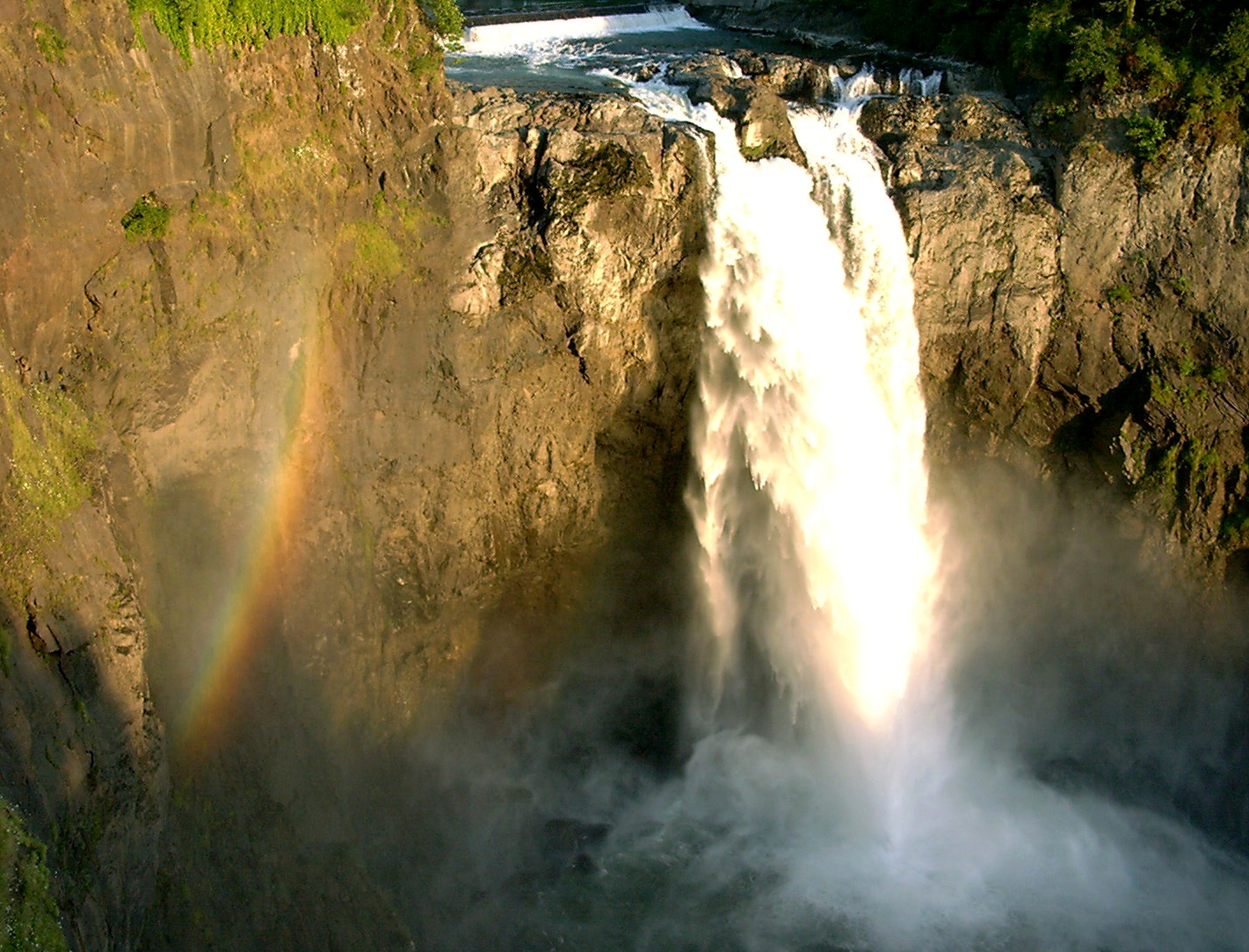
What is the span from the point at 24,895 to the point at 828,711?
1333 centimetres

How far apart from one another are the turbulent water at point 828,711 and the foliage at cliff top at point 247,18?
16.7ft

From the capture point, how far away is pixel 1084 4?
63.8 feet

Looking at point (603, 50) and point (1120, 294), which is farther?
point (603, 50)

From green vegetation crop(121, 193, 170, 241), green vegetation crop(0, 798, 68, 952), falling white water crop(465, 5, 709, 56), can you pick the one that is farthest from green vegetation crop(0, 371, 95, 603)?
falling white water crop(465, 5, 709, 56)

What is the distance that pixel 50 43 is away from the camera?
10.5 meters

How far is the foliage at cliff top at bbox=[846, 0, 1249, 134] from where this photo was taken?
17.5 m

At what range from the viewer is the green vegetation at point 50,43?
34.3 ft


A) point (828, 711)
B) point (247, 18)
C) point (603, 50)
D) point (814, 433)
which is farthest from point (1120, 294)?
point (247, 18)

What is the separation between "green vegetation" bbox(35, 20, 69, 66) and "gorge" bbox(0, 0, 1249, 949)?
0.04 meters

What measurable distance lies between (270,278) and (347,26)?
11.8 ft

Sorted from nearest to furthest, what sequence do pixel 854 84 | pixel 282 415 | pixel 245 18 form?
pixel 245 18
pixel 282 415
pixel 854 84

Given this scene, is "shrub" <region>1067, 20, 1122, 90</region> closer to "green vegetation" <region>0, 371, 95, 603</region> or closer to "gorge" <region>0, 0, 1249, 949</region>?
"gorge" <region>0, 0, 1249, 949</region>

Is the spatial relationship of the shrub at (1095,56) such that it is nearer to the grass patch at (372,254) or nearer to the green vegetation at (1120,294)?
the green vegetation at (1120,294)

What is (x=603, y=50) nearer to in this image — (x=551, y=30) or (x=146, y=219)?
(x=551, y=30)
